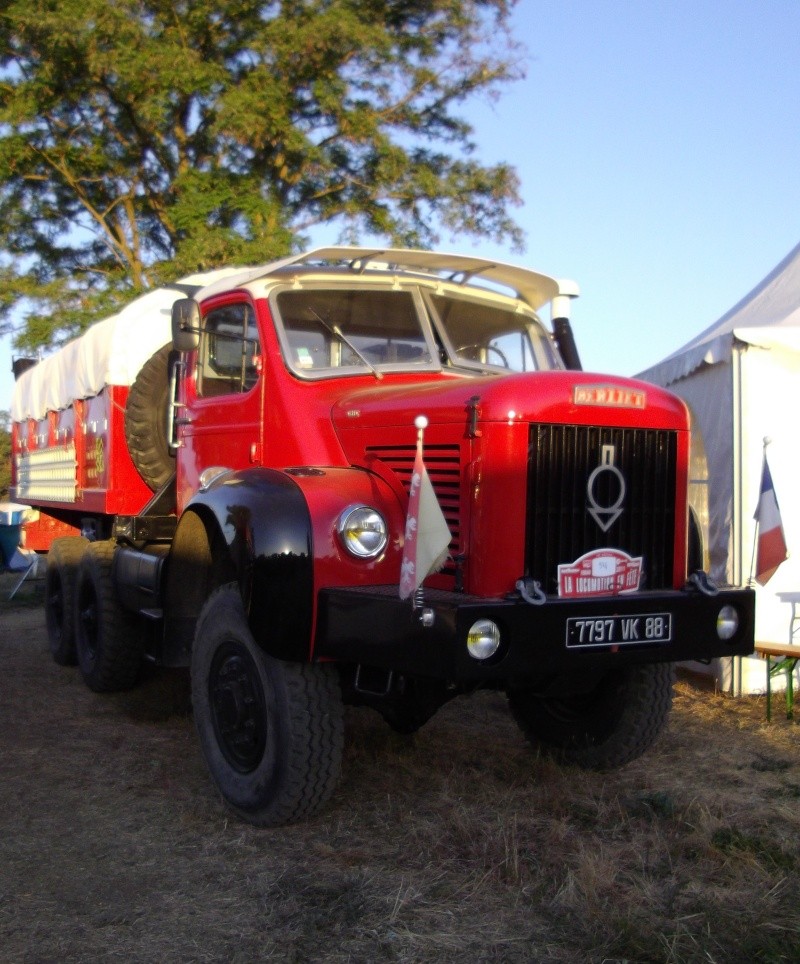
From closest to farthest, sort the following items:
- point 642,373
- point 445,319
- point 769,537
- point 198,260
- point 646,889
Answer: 1. point 646,889
2. point 445,319
3. point 769,537
4. point 642,373
5. point 198,260

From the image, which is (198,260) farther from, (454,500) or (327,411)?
(454,500)

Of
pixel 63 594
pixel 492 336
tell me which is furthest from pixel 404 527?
pixel 63 594

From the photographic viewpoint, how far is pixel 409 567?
12.0 ft

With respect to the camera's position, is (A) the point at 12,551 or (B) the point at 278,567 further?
(A) the point at 12,551

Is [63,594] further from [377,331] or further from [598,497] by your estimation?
[598,497]

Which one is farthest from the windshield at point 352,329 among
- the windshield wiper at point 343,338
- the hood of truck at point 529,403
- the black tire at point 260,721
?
the black tire at point 260,721

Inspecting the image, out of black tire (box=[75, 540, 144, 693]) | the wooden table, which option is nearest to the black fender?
black tire (box=[75, 540, 144, 693])

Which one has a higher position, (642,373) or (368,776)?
(642,373)

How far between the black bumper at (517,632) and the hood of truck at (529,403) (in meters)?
0.73

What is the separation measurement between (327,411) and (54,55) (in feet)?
39.3

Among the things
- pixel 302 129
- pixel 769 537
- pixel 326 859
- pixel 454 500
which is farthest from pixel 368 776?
pixel 302 129

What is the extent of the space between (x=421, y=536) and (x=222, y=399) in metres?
2.15

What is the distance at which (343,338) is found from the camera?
16.4 feet

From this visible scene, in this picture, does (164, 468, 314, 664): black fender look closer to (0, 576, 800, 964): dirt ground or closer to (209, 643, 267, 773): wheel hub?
(209, 643, 267, 773): wheel hub
